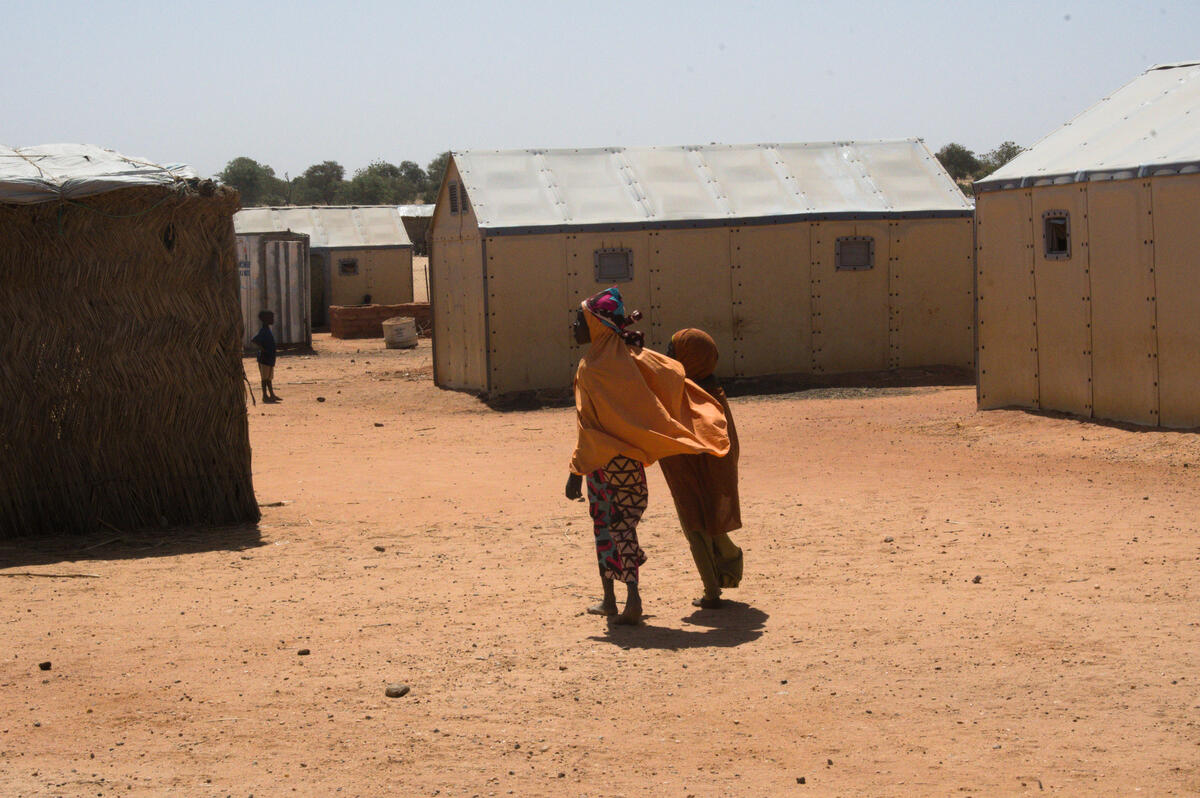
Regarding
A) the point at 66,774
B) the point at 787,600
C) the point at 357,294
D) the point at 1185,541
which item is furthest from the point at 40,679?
the point at 357,294

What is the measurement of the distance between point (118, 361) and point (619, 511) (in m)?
3.94

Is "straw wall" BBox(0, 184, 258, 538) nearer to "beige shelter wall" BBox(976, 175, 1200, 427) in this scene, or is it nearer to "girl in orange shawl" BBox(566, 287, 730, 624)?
"girl in orange shawl" BBox(566, 287, 730, 624)

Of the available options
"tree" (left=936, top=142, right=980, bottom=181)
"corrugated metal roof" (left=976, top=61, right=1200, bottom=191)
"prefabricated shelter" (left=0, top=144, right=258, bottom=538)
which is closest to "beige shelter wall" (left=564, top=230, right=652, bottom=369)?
"corrugated metal roof" (left=976, top=61, right=1200, bottom=191)

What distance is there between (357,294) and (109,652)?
25.4 meters

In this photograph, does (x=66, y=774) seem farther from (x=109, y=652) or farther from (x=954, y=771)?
(x=954, y=771)

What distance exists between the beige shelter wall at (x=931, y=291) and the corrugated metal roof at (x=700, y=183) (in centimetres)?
32

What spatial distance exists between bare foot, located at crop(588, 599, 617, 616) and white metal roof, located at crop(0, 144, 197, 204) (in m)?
4.08

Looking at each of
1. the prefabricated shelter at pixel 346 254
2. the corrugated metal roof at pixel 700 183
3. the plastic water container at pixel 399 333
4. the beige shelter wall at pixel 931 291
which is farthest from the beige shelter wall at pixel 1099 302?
the prefabricated shelter at pixel 346 254

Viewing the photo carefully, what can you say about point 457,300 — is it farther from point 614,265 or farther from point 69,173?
point 69,173

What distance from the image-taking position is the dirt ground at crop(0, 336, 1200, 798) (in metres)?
4.24

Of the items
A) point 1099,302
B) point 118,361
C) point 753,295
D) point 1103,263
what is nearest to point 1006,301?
point 1099,302

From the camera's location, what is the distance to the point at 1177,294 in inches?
428

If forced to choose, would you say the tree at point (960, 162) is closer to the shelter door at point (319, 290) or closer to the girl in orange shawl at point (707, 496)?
the shelter door at point (319, 290)

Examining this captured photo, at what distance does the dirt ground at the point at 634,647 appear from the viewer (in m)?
4.24
